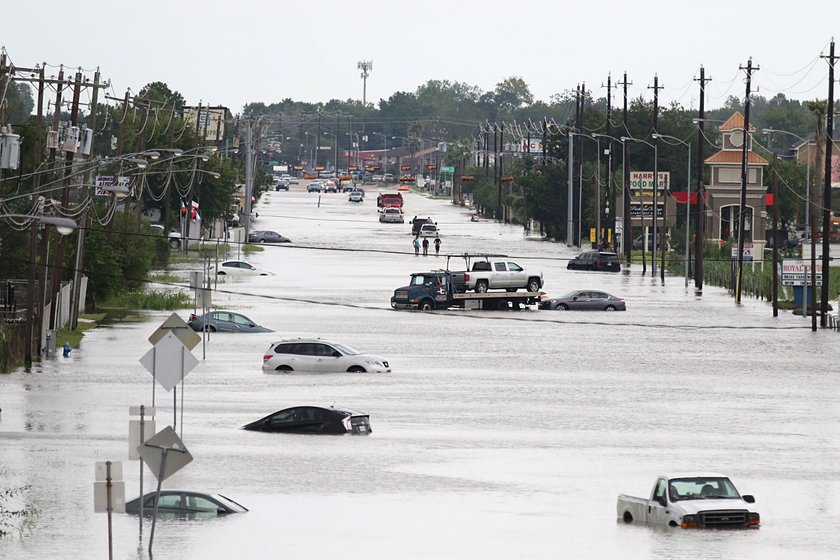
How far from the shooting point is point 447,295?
8100 cm

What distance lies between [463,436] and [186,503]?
13098mm

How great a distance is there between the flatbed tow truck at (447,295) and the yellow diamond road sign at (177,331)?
39.6 m

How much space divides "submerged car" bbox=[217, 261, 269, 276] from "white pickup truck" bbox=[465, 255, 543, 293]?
865 inches

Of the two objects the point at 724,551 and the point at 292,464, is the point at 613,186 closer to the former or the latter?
the point at 292,464

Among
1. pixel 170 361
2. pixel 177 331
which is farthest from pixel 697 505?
pixel 177 331

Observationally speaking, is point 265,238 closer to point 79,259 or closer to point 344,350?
point 79,259

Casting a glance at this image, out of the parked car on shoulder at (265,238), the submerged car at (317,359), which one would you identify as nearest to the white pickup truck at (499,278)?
the submerged car at (317,359)

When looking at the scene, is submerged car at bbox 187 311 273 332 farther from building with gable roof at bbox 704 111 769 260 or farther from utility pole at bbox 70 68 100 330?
building with gable roof at bbox 704 111 769 260

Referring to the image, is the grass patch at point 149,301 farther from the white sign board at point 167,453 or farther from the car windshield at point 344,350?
the white sign board at point 167,453

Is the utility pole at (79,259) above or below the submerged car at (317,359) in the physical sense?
above

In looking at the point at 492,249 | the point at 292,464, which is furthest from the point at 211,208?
the point at 292,464

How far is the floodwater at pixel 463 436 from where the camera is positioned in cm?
2784

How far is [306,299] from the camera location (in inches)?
3273

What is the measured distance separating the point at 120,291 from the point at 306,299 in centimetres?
901
